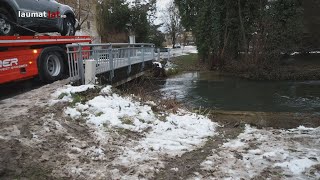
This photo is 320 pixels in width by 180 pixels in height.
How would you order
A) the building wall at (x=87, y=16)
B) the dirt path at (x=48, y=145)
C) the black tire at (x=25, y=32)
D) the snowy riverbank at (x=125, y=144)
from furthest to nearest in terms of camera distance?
1. the building wall at (x=87, y=16)
2. the black tire at (x=25, y=32)
3. the snowy riverbank at (x=125, y=144)
4. the dirt path at (x=48, y=145)

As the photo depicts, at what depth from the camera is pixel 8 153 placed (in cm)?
523

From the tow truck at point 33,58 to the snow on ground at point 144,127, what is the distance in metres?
1.73

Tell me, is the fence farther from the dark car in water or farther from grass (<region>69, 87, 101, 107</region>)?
grass (<region>69, 87, 101, 107</region>)

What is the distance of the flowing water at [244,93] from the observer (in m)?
14.8

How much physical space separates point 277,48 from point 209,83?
22.5 ft

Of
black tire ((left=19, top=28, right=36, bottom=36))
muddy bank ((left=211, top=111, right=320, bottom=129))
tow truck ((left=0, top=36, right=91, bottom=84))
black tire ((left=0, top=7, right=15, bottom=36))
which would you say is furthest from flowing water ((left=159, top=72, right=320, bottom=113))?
black tire ((left=0, top=7, right=15, bottom=36))

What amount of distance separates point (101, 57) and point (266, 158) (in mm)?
8218

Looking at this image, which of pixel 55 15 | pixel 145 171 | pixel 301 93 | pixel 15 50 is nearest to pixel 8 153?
pixel 145 171

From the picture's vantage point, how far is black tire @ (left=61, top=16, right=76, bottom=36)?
12922 mm

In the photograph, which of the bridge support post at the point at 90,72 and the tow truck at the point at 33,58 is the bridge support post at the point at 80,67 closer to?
the bridge support post at the point at 90,72

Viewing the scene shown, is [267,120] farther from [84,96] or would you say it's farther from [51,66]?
[51,66]

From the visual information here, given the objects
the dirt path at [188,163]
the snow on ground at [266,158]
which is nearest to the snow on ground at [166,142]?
the dirt path at [188,163]

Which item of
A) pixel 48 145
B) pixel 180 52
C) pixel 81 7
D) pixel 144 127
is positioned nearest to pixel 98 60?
pixel 144 127

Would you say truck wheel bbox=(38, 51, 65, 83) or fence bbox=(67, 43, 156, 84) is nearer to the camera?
fence bbox=(67, 43, 156, 84)
